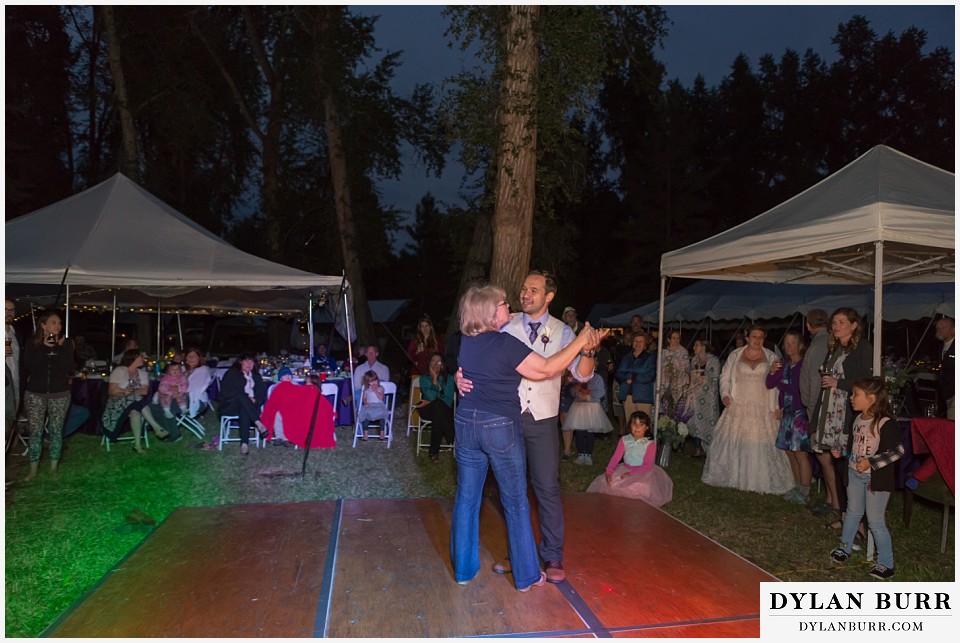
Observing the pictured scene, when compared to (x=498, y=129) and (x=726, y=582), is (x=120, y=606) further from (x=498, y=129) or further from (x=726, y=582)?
(x=498, y=129)

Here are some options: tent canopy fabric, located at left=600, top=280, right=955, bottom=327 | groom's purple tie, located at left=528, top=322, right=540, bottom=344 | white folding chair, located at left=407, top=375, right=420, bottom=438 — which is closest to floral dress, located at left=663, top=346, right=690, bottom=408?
white folding chair, located at left=407, top=375, right=420, bottom=438

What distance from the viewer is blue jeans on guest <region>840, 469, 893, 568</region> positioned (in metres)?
4.10

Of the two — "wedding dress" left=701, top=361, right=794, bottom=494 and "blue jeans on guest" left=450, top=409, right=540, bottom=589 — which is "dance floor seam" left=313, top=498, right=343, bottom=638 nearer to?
"blue jeans on guest" left=450, top=409, right=540, bottom=589

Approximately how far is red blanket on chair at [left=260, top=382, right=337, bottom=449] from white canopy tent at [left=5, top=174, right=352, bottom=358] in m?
0.93

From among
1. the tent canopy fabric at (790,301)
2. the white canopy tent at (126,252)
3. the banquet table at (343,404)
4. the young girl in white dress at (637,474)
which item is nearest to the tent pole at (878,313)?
the young girl in white dress at (637,474)

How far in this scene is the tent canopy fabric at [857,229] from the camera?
4691mm

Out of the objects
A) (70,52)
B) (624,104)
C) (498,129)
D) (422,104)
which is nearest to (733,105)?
(624,104)

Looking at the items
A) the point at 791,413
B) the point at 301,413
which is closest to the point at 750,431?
the point at 791,413

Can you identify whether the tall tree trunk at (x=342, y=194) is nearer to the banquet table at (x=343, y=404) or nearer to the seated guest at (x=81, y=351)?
the seated guest at (x=81, y=351)

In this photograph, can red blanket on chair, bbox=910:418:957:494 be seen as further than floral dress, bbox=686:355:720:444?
No

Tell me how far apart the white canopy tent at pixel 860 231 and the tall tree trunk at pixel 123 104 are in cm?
1237

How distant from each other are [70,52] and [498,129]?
2116 centimetres

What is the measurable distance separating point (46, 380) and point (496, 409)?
494cm

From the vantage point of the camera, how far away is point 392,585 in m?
3.55
